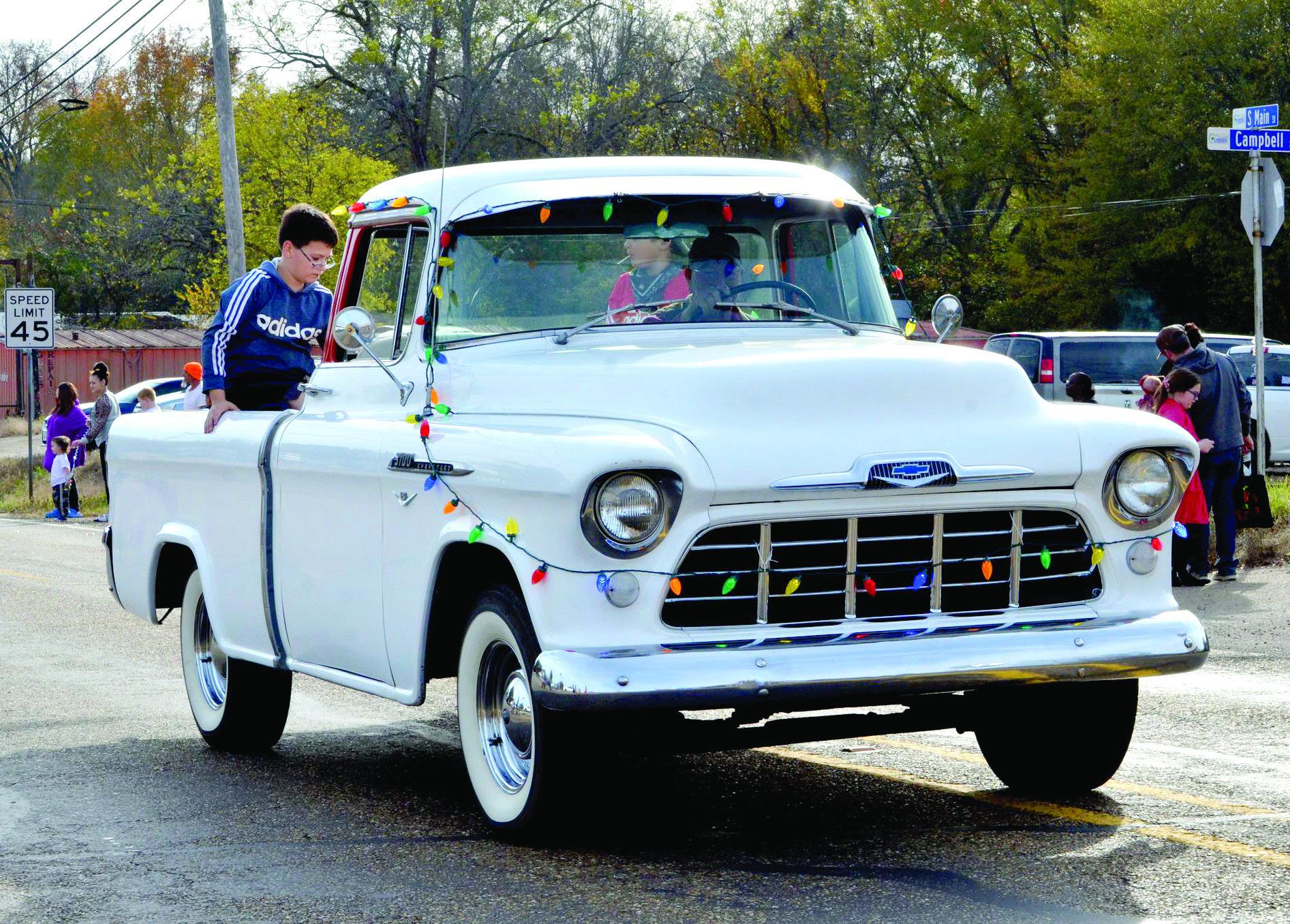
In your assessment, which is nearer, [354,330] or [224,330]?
[354,330]

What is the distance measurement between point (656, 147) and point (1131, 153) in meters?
14.6

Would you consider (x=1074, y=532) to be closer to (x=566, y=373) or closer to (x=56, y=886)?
(x=566, y=373)

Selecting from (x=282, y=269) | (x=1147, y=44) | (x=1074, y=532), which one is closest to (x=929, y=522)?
(x=1074, y=532)

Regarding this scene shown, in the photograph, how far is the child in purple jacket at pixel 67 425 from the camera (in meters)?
24.5

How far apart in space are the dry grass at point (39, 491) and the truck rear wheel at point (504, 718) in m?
21.7

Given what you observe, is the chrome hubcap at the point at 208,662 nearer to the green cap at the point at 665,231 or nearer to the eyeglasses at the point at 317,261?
the eyeglasses at the point at 317,261

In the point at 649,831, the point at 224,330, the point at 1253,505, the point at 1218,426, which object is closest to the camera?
the point at 649,831

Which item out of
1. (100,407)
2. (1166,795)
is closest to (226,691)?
(1166,795)

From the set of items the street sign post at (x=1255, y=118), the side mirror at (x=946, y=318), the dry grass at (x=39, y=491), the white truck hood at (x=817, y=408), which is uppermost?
the street sign post at (x=1255, y=118)

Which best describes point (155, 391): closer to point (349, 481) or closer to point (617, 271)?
point (349, 481)

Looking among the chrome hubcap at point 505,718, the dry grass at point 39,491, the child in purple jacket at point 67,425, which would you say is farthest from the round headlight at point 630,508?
the dry grass at point 39,491

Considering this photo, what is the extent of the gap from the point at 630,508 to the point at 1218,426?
969 centimetres

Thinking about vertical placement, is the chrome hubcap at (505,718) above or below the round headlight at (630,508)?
below

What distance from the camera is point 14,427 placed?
159 feet
